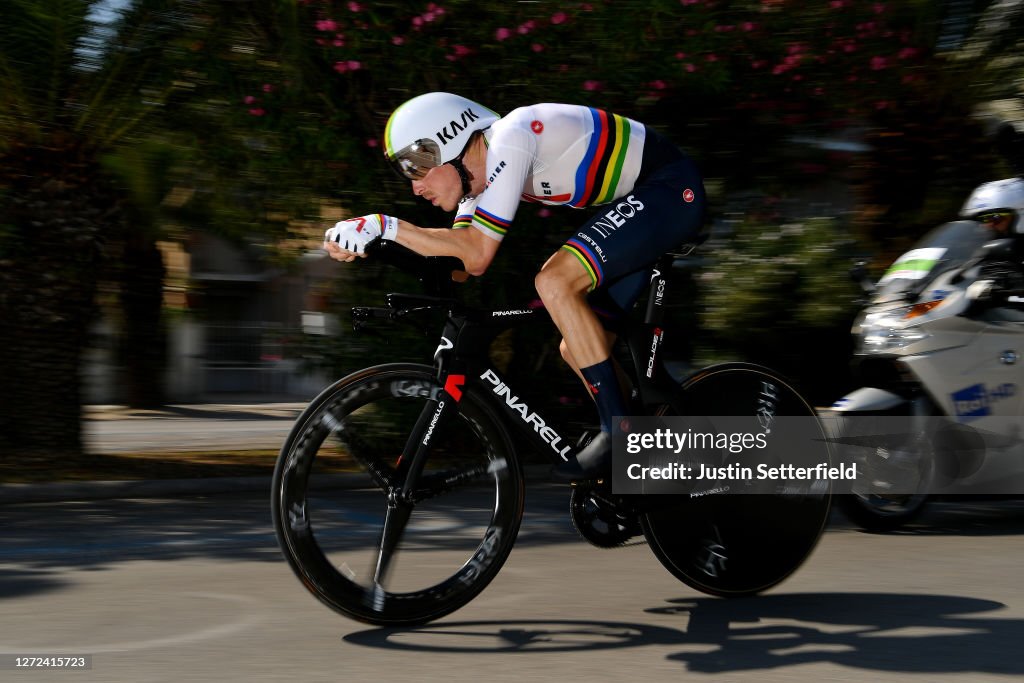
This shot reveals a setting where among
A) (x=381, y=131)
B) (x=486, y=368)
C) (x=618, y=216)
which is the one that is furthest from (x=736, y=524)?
(x=381, y=131)

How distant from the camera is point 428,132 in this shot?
447 centimetres

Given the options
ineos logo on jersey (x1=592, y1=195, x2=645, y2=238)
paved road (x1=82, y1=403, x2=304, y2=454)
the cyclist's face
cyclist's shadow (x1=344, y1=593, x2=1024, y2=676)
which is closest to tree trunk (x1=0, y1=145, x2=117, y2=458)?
paved road (x1=82, y1=403, x2=304, y2=454)

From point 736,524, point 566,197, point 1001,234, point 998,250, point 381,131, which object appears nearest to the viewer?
point 566,197

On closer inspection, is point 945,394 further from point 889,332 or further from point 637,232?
point 637,232

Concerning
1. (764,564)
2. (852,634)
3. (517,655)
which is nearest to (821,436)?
(764,564)

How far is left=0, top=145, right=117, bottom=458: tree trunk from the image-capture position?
1076 centimetres

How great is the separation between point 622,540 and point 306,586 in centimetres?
113

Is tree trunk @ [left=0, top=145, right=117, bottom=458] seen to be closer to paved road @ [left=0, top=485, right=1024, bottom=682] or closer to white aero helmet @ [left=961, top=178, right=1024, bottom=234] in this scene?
paved road @ [left=0, top=485, right=1024, bottom=682]

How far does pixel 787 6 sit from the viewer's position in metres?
10.5

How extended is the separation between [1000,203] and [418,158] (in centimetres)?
361

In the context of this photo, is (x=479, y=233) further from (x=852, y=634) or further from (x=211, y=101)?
(x=211, y=101)

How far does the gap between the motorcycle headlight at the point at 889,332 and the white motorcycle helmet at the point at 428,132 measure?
119 inches

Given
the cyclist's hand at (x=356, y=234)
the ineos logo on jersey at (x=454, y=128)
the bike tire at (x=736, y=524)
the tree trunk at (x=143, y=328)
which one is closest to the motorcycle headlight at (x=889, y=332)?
the bike tire at (x=736, y=524)

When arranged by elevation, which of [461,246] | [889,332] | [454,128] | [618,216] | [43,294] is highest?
[454,128]
